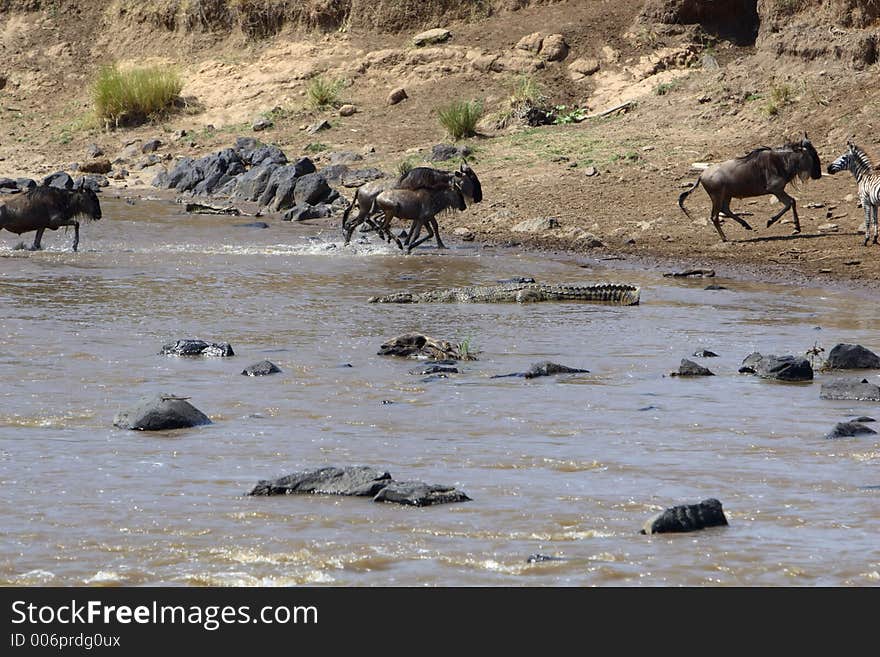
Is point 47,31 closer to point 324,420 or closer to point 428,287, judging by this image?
point 428,287

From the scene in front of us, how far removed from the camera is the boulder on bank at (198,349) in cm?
977

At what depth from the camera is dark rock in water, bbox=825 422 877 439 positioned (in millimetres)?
6797

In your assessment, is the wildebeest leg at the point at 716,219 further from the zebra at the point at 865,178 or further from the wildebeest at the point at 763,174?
A: the zebra at the point at 865,178

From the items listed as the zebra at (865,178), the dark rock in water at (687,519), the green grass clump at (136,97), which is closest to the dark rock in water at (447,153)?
the zebra at (865,178)

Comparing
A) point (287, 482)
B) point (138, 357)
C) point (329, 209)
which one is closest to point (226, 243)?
point (329, 209)

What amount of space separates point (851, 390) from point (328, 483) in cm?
363

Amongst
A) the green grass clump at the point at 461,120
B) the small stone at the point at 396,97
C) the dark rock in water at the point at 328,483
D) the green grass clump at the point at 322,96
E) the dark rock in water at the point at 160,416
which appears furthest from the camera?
the green grass clump at the point at 322,96

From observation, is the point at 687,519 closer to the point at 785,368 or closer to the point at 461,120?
the point at 785,368

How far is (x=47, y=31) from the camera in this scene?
40.0m

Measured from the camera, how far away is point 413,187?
17531 millimetres

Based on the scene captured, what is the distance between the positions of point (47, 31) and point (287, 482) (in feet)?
122

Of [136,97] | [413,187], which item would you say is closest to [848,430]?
[413,187]

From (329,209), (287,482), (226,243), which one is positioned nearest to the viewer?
(287,482)

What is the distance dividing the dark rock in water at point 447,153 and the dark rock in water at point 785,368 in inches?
580
